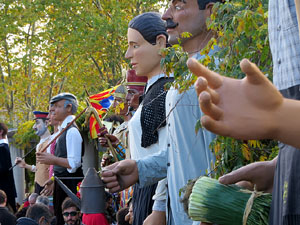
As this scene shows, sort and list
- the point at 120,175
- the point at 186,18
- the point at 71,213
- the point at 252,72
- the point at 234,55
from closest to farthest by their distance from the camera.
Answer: the point at 252,72
the point at 234,55
the point at 120,175
the point at 186,18
the point at 71,213

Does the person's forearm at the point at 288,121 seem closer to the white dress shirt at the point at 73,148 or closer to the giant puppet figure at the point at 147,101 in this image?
the giant puppet figure at the point at 147,101

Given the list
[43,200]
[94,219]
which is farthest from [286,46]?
[43,200]

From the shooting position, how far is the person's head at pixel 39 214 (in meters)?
6.74

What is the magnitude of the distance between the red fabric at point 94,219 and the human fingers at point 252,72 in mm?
3271

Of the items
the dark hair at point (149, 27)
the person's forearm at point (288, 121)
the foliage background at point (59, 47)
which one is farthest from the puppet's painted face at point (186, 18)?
the foliage background at point (59, 47)

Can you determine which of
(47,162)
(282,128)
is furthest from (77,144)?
(282,128)

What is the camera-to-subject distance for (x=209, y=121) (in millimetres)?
1492

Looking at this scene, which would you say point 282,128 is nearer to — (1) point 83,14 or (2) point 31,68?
(1) point 83,14

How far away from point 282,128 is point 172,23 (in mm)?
2171

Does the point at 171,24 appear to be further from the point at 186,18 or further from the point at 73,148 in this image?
the point at 73,148

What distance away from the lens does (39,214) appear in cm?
678

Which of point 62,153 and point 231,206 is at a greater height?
point 231,206

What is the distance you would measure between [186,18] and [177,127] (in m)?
0.59

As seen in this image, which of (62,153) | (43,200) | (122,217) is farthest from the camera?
(43,200)
